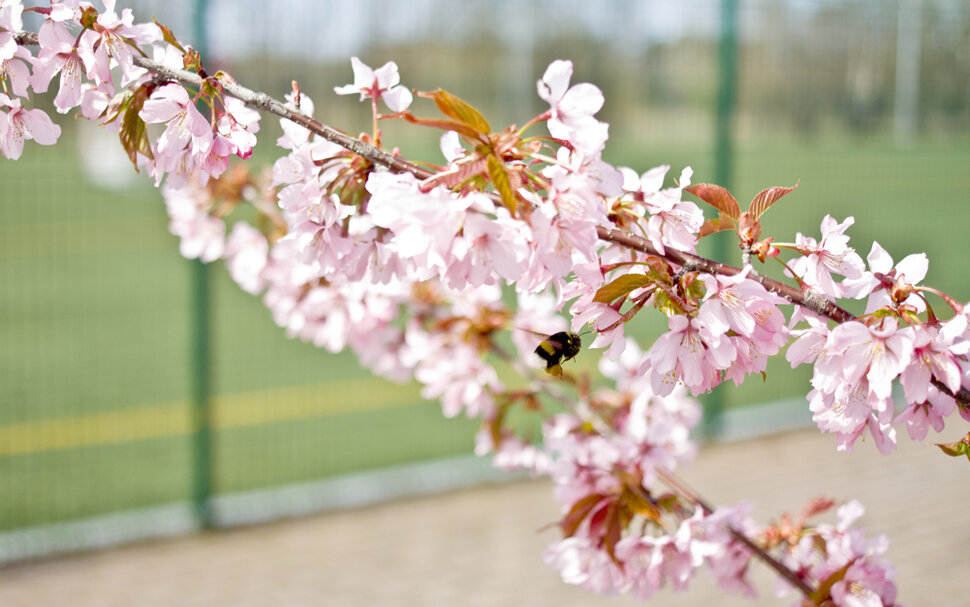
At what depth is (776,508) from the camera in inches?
188

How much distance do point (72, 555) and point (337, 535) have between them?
1.12m

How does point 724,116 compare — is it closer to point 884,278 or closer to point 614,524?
point 614,524

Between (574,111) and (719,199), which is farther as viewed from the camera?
(719,199)

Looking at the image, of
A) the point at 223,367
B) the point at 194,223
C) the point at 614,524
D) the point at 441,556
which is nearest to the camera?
the point at 614,524

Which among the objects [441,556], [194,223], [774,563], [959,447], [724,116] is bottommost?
[441,556]

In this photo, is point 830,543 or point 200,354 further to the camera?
point 200,354

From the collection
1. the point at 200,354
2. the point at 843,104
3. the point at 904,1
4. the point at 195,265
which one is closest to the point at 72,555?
the point at 200,354

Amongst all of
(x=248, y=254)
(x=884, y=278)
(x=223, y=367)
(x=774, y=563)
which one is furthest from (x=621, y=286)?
(x=223, y=367)

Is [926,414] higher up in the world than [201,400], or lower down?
higher up

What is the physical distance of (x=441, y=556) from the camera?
417 centimetres

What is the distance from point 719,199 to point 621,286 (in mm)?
176

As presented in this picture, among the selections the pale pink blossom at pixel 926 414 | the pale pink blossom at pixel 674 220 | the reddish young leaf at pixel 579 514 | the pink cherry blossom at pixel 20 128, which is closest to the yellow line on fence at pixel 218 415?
the reddish young leaf at pixel 579 514

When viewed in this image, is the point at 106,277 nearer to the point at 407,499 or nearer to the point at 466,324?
the point at 407,499

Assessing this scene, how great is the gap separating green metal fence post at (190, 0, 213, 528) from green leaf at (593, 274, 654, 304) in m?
3.80
